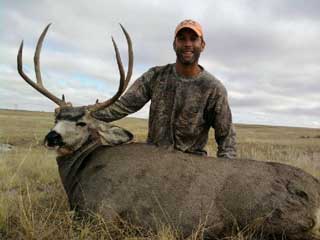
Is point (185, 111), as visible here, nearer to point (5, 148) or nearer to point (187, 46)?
point (187, 46)

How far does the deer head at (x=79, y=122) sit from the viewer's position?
4617 millimetres

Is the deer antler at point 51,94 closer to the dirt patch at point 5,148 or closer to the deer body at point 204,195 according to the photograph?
the deer body at point 204,195

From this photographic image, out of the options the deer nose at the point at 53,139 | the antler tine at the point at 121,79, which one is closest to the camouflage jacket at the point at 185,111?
the antler tine at the point at 121,79

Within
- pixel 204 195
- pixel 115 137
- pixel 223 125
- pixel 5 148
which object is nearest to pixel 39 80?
pixel 115 137

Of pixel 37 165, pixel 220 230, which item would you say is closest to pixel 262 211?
pixel 220 230

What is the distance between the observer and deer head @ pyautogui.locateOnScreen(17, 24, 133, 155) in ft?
15.1

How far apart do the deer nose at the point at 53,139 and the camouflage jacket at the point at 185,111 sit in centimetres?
87

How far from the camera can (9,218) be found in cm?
415

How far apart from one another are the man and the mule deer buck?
3.39 feet

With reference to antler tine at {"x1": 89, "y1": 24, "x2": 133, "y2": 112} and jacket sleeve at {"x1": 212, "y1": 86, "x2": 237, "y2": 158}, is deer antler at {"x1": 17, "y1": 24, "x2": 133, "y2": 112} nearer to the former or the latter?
antler tine at {"x1": 89, "y1": 24, "x2": 133, "y2": 112}

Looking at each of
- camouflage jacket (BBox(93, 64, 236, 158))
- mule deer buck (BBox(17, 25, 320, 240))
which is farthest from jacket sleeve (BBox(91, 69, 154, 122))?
mule deer buck (BBox(17, 25, 320, 240))

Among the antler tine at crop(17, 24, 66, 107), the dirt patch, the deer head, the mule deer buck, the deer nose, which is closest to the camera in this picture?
the mule deer buck

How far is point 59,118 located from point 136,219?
1.47 m

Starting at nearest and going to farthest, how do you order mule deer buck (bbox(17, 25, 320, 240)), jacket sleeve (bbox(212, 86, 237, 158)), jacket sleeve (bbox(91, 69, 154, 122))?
mule deer buck (bbox(17, 25, 320, 240)) → jacket sleeve (bbox(212, 86, 237, 158)) → jacket sleeve (bbox(91, 69, 154, 122))
